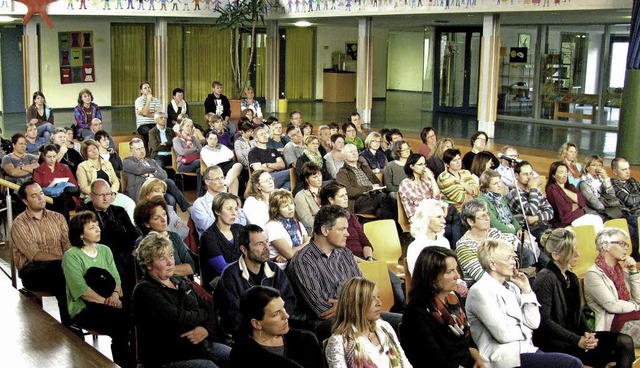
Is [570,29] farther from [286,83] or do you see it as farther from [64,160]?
[64,160]

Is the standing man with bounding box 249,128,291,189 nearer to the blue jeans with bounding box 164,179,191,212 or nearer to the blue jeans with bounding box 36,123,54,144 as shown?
the blue jeans with bounding box 164,179,191,212

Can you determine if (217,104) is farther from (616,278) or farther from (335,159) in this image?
(616,278)

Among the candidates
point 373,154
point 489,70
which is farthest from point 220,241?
point 489,70

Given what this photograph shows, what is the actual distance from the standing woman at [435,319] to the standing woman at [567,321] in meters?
0.84

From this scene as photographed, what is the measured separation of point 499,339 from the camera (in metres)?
4.79

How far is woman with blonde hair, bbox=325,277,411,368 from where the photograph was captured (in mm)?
4199

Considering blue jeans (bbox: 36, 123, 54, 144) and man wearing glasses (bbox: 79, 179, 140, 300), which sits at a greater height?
blue jeans (bbox: 36, 123, 54, 144)

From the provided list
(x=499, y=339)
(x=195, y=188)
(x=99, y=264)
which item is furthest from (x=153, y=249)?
(x=195, y=188)

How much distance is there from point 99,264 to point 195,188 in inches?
275

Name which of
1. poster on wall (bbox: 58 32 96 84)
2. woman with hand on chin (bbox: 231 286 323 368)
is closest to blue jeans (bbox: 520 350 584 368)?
woman with hand on chin (bbox: 231 286 323 368)

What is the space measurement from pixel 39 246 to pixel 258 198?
179cm

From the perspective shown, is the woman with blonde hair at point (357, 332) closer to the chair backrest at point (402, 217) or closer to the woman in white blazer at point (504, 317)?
the woman in white blazer at point (504, 317)

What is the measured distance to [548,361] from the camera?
4.83 m

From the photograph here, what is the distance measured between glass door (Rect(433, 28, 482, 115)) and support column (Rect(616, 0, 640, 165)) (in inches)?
316
